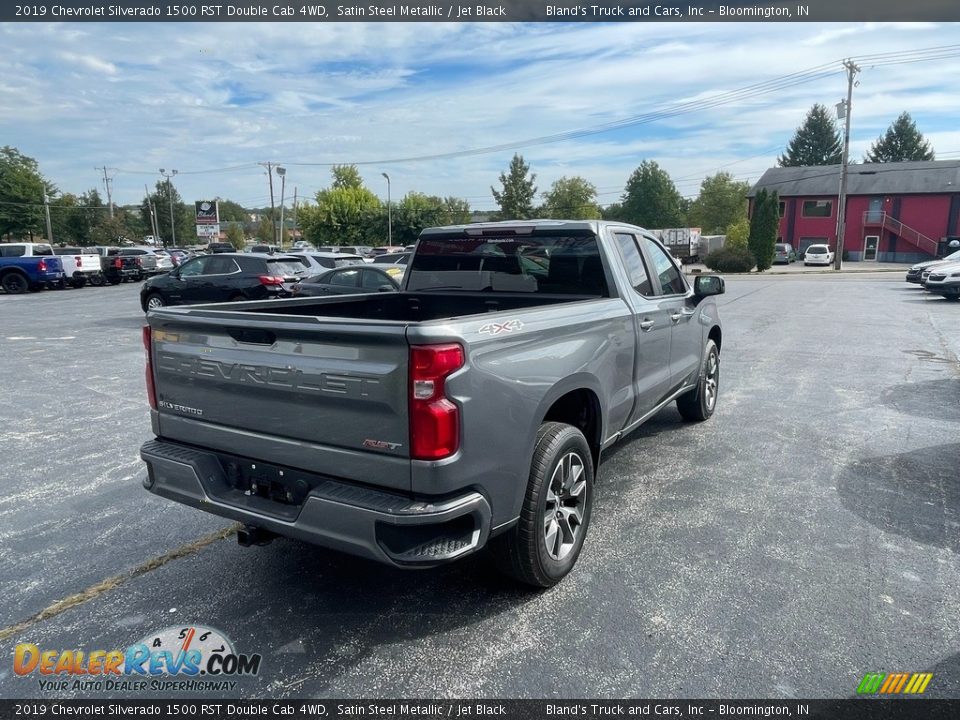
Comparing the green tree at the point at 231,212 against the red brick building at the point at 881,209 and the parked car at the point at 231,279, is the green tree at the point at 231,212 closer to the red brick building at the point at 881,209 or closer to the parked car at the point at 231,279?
the red brick building at the point at 881,209

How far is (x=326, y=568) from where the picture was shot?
3705 mm

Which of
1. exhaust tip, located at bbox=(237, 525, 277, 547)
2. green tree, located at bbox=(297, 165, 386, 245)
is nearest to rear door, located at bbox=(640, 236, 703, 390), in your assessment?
exhaust tip, located at bbox=(237, 525, 277, 547)

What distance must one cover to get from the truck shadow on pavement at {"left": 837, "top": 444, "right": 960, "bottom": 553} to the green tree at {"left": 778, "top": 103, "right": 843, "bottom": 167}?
310 feet

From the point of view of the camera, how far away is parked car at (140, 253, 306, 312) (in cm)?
1527

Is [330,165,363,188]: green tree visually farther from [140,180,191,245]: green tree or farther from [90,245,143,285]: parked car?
[90,245,143,285]: parked car

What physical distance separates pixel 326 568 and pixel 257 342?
1.47 metres

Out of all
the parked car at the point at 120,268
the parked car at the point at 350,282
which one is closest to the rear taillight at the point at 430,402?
the parked car at the point at 350,282

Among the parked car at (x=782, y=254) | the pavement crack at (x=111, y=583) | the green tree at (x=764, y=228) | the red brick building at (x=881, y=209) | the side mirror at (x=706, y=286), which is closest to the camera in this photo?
the pavement crack at (x=111, y=583)

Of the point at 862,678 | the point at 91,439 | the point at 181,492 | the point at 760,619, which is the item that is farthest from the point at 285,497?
the point at 91,439

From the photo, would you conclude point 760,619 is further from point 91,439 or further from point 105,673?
point 91,439

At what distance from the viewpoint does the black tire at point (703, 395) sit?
6246mm

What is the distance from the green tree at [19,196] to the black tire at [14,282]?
43.4m

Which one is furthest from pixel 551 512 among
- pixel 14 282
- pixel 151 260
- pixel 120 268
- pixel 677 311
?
pixel 151 260


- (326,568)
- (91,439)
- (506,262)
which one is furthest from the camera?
(91,439)
